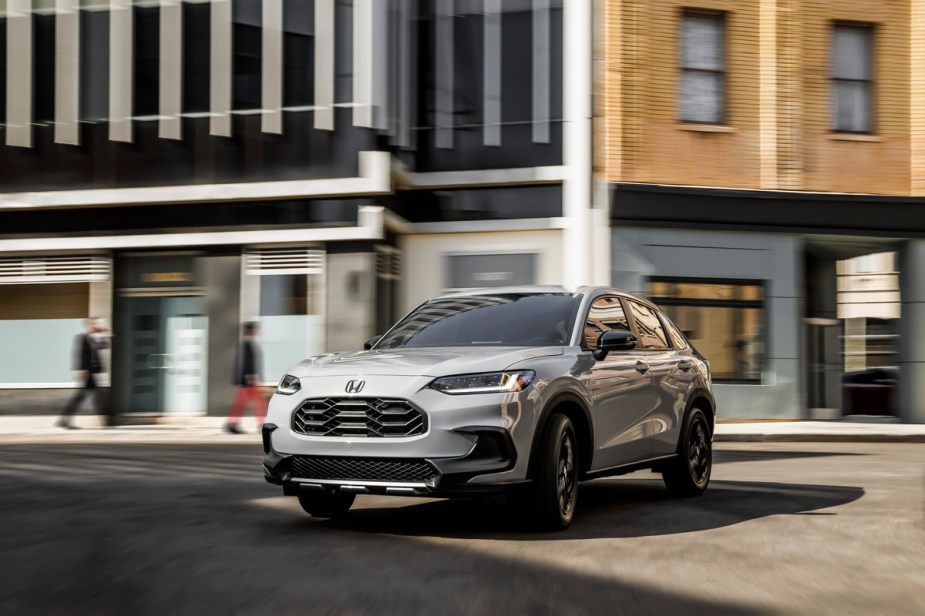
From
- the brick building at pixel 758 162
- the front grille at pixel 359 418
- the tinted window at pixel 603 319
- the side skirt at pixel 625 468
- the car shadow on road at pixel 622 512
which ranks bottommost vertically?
the car shadow on road at pixel 622 512

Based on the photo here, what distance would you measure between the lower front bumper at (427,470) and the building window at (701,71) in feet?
57.4

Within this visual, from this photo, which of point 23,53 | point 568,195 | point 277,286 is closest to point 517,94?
point 568,195

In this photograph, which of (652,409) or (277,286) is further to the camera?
(277,286)

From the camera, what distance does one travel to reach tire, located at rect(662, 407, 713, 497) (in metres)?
9.97

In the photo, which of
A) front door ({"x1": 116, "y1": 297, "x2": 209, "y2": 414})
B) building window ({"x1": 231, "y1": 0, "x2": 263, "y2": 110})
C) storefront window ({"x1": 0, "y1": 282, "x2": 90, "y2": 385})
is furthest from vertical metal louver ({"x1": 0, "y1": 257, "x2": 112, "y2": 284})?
building window ({"x1": 231, "y1": 0, "x2": 263, "y2": 110})

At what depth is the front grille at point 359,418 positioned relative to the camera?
24.3ft

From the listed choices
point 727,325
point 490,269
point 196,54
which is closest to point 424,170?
point 490,269

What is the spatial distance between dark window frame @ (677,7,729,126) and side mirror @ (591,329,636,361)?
1600 cm

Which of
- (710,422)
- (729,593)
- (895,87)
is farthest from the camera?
(895,87)

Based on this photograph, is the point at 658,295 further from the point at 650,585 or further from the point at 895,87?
the point at 650,585

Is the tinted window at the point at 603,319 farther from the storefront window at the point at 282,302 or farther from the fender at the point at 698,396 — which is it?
the storefront window at the point at 282,302

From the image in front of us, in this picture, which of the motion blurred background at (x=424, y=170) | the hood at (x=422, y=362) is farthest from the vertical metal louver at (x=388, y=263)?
the hood at (x=422, y=362)

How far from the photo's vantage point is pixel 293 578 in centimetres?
624

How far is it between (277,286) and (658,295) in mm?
7093
